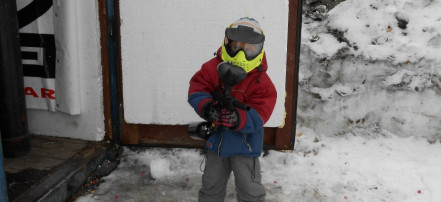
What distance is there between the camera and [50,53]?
152 inches

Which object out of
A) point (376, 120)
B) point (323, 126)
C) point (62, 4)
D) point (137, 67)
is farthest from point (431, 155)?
point (62, 4)

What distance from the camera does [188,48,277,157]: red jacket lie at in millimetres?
2439

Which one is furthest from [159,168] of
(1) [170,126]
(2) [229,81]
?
(2) [229,81]

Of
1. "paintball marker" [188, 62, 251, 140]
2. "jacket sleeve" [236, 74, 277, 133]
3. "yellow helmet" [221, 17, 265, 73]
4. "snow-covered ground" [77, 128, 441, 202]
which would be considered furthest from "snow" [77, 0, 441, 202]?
"yellow helmet" [221, 17, 265, 73]

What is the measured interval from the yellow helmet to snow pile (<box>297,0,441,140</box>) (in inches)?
99.0

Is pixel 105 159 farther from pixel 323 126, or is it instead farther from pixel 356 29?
pixel 356 29

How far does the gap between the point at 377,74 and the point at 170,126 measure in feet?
8.36

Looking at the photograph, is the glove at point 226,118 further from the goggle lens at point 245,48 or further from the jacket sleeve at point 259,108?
the goggle lens at point 245,48

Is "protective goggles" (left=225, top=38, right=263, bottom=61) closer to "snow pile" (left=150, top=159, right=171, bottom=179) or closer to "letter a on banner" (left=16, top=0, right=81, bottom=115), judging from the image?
"snow pile" (left=150, top=159, right=171, bottom=179)

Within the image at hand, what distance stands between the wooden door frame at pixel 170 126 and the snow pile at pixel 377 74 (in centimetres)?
68

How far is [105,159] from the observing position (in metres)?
3.98

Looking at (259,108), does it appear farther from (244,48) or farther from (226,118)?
(244,48)

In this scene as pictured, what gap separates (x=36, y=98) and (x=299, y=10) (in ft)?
9.42

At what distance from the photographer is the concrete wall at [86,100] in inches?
150
